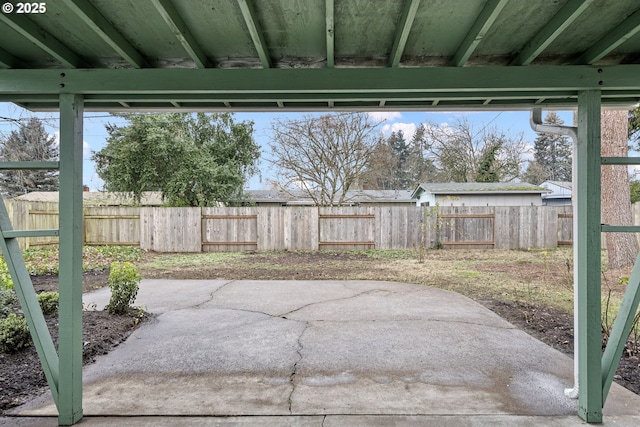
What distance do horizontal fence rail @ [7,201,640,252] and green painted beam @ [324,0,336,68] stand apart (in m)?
8.43

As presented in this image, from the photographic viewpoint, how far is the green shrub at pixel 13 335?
2.97 m

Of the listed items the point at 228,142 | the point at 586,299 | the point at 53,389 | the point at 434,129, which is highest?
the point at 434,129

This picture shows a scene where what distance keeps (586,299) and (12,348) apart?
4408 mm

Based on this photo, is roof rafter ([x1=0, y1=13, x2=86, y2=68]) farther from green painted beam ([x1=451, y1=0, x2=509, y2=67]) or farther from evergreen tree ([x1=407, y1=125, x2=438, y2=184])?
evergreen tree ([x1=407, y1=125, x2=438, y2=184])

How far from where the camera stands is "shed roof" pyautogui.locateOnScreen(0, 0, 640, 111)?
1727mm

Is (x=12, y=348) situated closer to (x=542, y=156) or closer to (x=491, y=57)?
(x=491, y=57)

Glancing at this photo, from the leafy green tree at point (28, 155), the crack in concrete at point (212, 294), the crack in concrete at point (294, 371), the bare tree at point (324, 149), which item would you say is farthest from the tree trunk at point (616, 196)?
the leafy green tree at point (28, 155)

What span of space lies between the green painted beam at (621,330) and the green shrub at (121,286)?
170 inches

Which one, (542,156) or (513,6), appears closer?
(513,6)

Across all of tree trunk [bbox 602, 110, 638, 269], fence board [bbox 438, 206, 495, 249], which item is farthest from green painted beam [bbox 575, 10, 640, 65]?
fence board [bbox 438, 206, 495, 249]

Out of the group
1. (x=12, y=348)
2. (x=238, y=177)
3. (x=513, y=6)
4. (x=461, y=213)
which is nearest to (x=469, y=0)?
(x=513, y=6)

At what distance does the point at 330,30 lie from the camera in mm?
1750

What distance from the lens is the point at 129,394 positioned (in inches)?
99.1

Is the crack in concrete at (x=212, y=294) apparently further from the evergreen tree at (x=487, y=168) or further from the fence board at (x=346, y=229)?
the evergreen tree at (x=487, y=168)
